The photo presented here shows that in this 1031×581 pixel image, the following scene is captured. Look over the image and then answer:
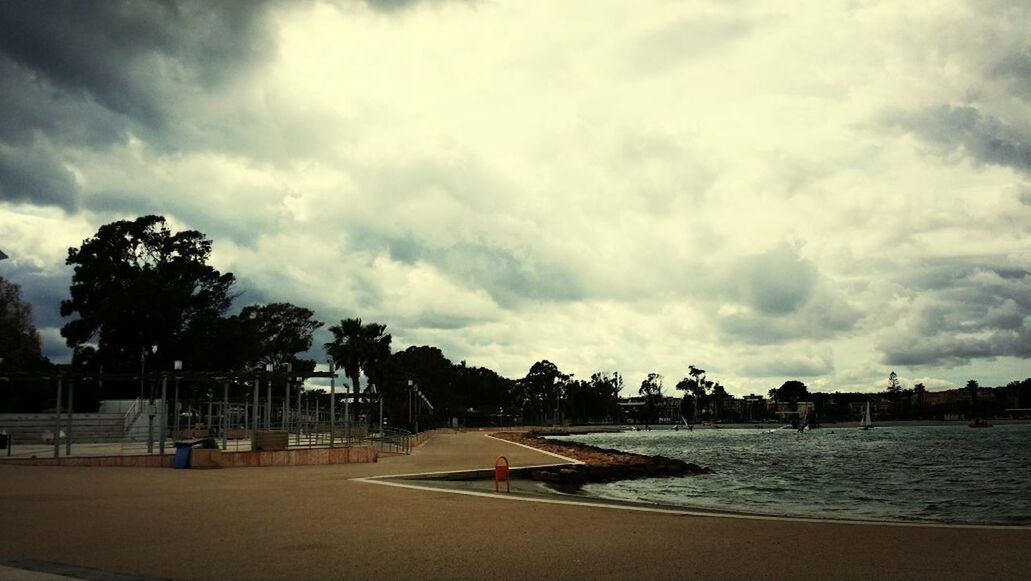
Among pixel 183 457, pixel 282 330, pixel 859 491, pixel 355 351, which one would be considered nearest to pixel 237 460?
pixel 183 457

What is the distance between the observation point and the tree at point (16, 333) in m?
69.2

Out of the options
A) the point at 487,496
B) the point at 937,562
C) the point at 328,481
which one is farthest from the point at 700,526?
the point at 328,481

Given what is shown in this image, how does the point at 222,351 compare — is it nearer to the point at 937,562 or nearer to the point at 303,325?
the point at 303,325

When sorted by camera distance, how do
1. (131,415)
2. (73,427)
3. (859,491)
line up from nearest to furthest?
(859,491), (73,427), (131,415)

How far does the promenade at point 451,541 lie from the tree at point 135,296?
52.5 metres

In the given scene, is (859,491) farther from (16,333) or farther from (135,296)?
(16,333)

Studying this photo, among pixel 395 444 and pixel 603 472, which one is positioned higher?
pixel 395 444

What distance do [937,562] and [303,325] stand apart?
323ft

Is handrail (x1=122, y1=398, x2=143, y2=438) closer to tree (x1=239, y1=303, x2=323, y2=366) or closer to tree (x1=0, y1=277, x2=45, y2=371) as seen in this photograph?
tree (x1=0, y1=277, x2=45, y2=371)

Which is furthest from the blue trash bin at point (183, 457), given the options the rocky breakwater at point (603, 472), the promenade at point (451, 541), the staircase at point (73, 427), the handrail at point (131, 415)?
the staircase at point (73, 427)

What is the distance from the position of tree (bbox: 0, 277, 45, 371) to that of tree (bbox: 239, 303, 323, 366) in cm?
2371

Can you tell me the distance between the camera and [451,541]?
40.8 feet

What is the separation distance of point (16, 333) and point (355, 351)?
2967cm

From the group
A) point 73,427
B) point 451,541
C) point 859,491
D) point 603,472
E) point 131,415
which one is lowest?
→ point 859,491
